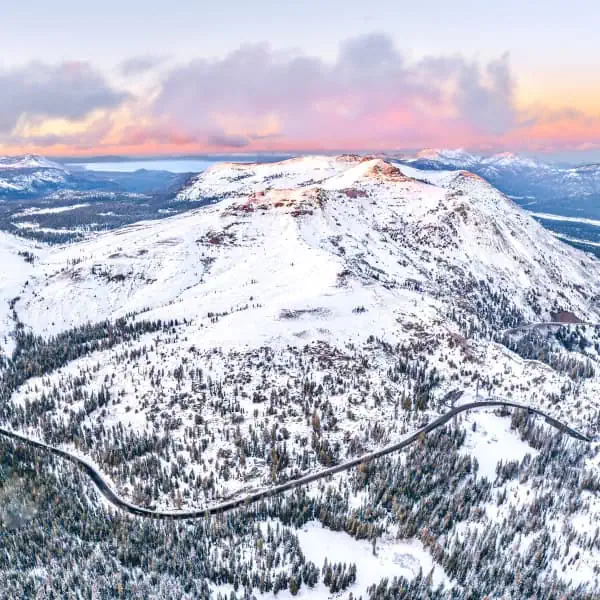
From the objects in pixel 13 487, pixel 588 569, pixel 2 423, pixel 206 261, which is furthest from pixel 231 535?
pixel 206 261

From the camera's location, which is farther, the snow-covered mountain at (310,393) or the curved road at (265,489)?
the snow-covered mountain at (310,393)

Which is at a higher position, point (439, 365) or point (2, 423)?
point (439, 365)

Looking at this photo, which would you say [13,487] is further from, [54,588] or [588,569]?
[588,569]

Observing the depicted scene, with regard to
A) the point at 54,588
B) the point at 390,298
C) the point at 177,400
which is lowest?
the point at 54,588

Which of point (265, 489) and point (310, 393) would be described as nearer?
point (265, 489)

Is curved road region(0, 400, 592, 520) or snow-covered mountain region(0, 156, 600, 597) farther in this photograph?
snow-covered mountain region(0, 156, 600, 597)

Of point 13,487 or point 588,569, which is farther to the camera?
point 13,487

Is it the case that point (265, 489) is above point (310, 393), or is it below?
below

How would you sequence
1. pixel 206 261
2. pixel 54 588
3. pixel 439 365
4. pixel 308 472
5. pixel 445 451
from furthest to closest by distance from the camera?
pixel 206 261 < pixel 439 365 < pixel 445 451 < pixel 308 472 < pixel 54 588
